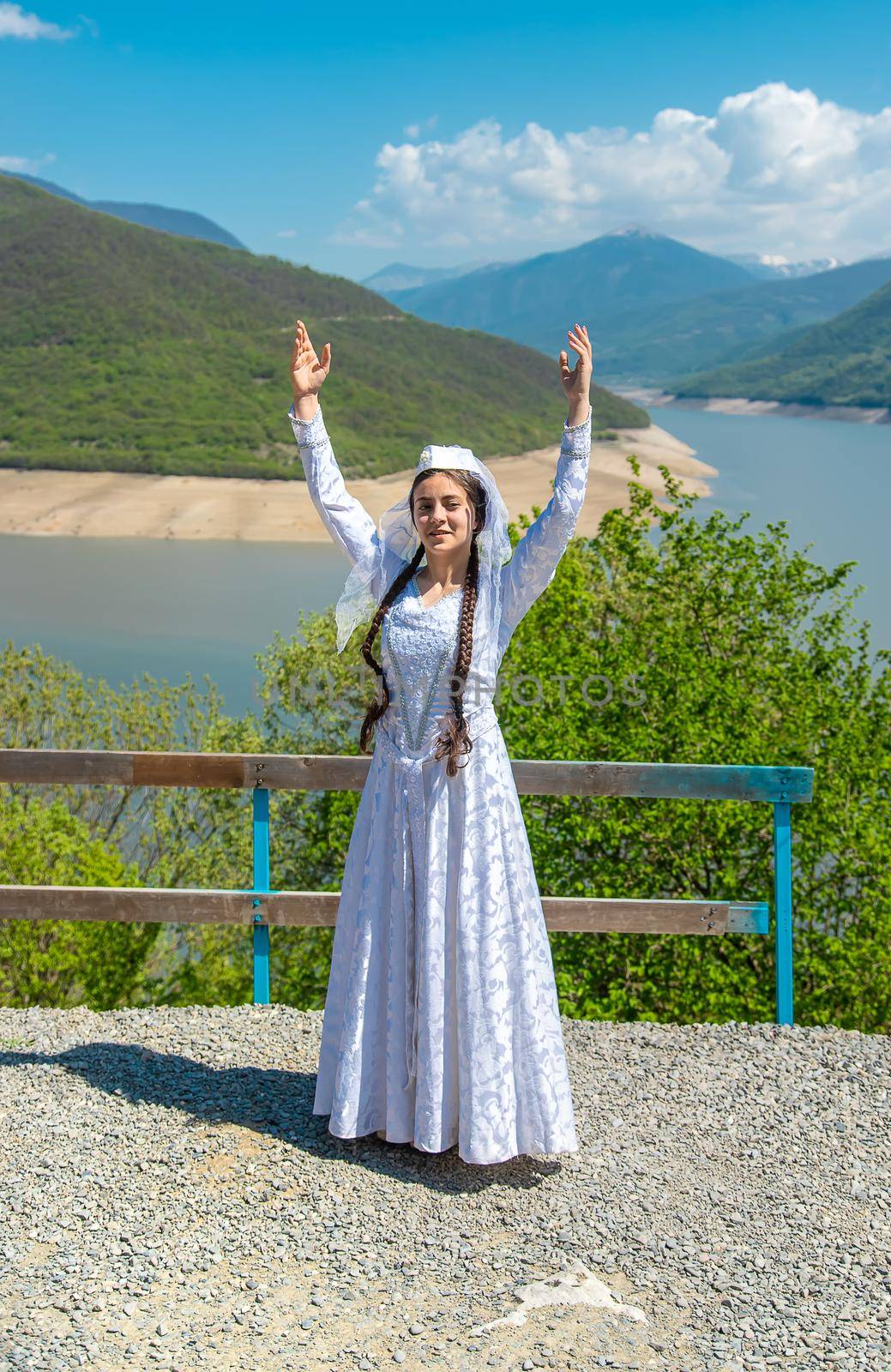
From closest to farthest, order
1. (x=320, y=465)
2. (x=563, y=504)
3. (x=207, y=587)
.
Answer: (x=563, y=504) < (x=320, y=465) < (x=207, y=587)

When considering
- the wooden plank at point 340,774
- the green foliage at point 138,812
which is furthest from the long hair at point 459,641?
the green foliage at point 138,812

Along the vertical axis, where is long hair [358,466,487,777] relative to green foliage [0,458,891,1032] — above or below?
above

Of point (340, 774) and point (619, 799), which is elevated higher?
point (340, 774)

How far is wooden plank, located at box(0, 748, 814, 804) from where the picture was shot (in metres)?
4.34

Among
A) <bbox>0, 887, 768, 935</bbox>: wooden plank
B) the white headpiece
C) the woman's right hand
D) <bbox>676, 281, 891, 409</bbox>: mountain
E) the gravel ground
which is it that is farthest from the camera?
<bbox>676, 281, 891, 409</bbox>: mountain

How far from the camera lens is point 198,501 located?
5106cm

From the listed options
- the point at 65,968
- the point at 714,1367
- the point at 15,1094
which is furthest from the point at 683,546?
the point at 714,1367

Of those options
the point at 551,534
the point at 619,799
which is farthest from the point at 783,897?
the point at 619,799

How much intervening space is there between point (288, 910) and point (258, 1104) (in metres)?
0.70

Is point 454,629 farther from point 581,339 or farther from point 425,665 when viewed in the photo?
point 581,339

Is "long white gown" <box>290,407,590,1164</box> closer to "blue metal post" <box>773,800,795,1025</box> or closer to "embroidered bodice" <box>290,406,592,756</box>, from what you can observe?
"embroidered bodice" <box>290,406,592,756</box>

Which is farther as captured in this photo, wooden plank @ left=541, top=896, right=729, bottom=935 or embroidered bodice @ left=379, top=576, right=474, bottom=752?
wooden plank @ left=541, top=896, right=729, bottom=935

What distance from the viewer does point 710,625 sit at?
10.7 m

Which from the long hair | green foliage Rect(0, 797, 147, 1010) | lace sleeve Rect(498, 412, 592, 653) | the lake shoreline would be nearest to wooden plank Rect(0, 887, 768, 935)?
the long hair
